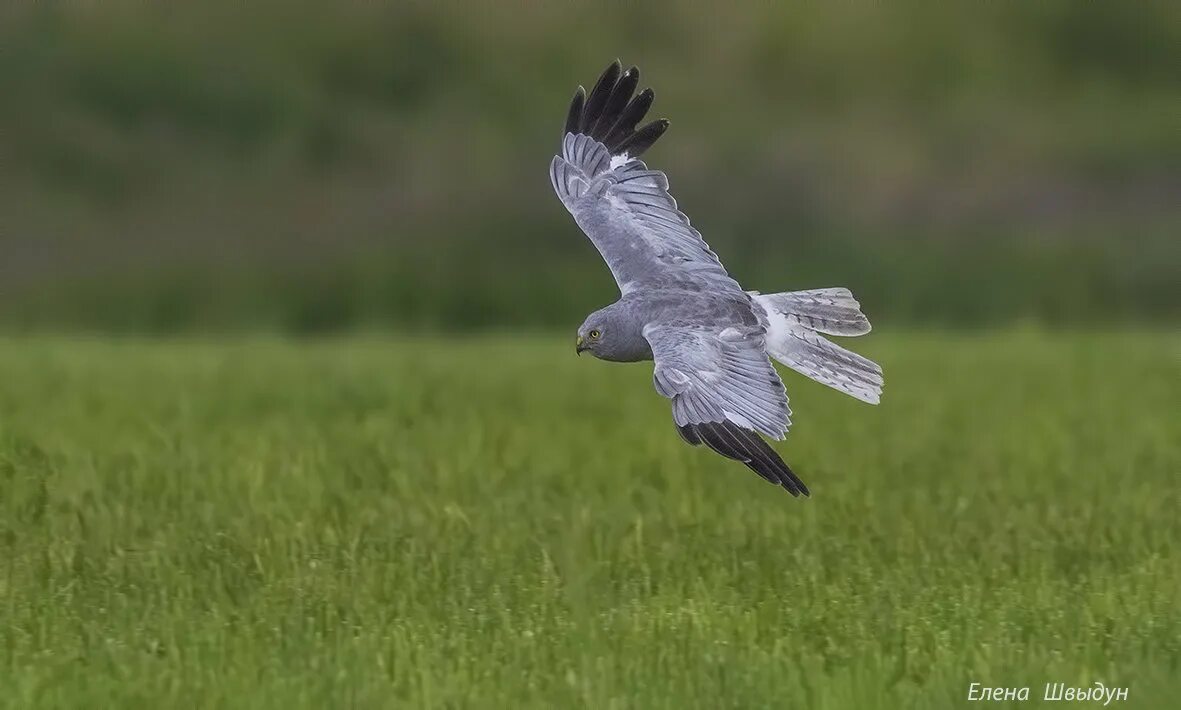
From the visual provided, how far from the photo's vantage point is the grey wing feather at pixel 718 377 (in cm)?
700

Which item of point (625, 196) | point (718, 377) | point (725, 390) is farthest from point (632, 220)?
point (725, 390)

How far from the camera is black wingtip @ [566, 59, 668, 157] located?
9562 mm

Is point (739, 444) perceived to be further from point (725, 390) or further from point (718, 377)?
point (718, 377)

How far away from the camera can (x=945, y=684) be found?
7.01 meters

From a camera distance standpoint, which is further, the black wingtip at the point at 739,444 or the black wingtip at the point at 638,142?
the black wingtip at the point at 638,142

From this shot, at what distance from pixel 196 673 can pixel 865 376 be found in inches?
124

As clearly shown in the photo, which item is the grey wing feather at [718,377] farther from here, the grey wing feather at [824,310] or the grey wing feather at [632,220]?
the grey wing feather at [824,310]

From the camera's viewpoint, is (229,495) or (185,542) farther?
(229,495)

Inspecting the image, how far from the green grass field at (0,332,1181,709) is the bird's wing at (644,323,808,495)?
95cm

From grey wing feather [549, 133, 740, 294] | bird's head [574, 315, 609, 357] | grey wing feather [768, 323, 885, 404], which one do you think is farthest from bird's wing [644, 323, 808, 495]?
grey wing feather [549, 133, 740, 294]

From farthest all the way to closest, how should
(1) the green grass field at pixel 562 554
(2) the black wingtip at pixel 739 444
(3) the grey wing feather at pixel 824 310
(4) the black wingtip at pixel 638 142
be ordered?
(4) the black wingtip at pixel 638 142 → (3) the grey wing feather at pixel 824 310 → (1) the green grass field at pixel 562 554 → (2) the black wingtip at pixel 739 444

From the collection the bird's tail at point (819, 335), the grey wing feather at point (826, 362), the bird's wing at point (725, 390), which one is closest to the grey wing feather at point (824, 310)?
the bird's tail at point (819, 335)

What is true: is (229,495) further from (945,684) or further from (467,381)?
(467,381)

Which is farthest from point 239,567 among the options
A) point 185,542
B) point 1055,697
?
point 1055,697
